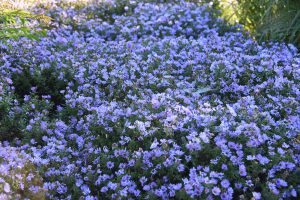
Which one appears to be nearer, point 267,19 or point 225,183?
point 225,183

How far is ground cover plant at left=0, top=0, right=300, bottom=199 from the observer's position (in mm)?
2646

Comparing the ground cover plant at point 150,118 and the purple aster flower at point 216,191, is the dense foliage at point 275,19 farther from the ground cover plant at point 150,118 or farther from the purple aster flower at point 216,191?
the purple aster flower at point 216,191

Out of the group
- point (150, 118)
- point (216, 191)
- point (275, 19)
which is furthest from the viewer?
point (275, 19)

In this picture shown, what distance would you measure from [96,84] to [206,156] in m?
1.50

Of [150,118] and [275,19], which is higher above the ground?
[275,19]

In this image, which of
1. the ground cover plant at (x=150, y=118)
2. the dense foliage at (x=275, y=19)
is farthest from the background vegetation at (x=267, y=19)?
the ground cover plant at (x=150, y=118)

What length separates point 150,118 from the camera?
3078 mm

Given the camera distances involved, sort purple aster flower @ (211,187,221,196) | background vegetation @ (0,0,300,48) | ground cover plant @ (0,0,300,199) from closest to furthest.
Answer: purple aster flower @ (211,187,221,196) < ground cover plant @ (0,0,300,199) < background vegetation @ (0,0,300,48)

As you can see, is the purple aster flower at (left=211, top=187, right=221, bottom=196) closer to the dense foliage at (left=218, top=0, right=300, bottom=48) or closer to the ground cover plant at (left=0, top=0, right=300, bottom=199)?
the ground cover plant at (left=0, top=0, right=300, bottom=199)

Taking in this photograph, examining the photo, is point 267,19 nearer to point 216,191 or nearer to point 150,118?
point 150,118

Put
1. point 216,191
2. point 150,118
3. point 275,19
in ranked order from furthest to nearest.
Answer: point 275,19
point 150,118
point 216,191

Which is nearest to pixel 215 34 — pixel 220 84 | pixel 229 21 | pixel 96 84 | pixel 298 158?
pixel 229 21

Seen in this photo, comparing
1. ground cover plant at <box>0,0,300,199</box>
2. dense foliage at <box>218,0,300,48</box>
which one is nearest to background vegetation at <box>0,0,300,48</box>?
dense foliage at <box>218,0,300,48</box>

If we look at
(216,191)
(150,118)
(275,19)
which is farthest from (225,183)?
(275,19)
